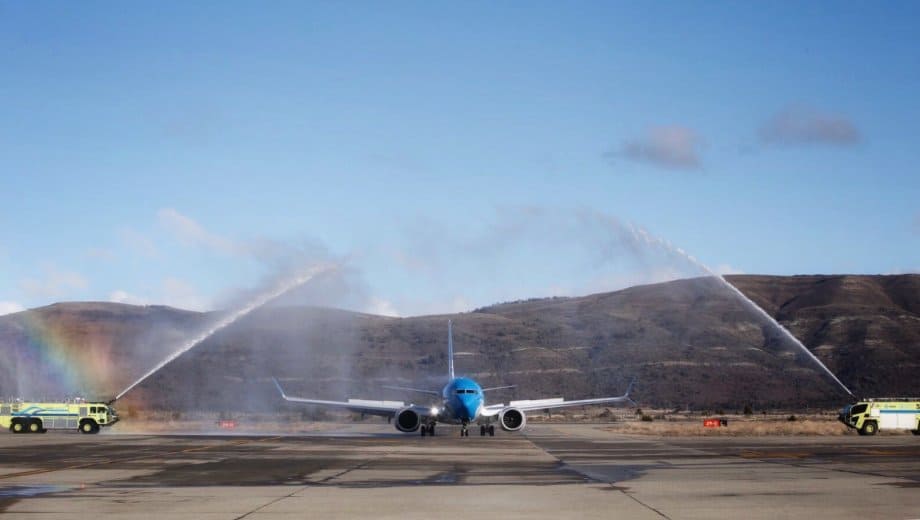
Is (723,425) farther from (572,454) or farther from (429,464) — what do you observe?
(429,464)

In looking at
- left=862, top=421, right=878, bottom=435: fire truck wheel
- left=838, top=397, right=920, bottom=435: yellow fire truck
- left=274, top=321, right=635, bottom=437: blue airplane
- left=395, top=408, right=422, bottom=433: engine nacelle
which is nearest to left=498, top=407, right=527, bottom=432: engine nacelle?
left=274, top=321, right=635, bottom=437: blue airplane

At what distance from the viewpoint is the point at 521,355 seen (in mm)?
180875

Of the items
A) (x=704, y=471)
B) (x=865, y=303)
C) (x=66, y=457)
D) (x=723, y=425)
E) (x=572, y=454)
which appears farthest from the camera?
(x=865, y=303)

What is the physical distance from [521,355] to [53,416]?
115153 mm

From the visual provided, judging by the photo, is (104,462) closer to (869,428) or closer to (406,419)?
(406,419)

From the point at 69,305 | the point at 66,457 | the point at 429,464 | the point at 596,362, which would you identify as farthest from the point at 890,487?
the point at 69,305

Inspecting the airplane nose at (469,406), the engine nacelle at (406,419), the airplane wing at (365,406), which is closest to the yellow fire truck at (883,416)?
the airplane nose at (469,406)

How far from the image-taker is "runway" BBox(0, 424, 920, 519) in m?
22.6

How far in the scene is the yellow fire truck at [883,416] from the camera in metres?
67.8

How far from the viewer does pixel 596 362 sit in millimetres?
176000

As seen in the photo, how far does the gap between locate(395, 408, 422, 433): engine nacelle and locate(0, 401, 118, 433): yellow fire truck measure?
795 inches

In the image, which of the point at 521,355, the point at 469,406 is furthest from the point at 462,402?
the point at 521,355

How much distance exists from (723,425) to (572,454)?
36.7m

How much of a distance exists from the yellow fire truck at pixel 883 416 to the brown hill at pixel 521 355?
3000 inches
